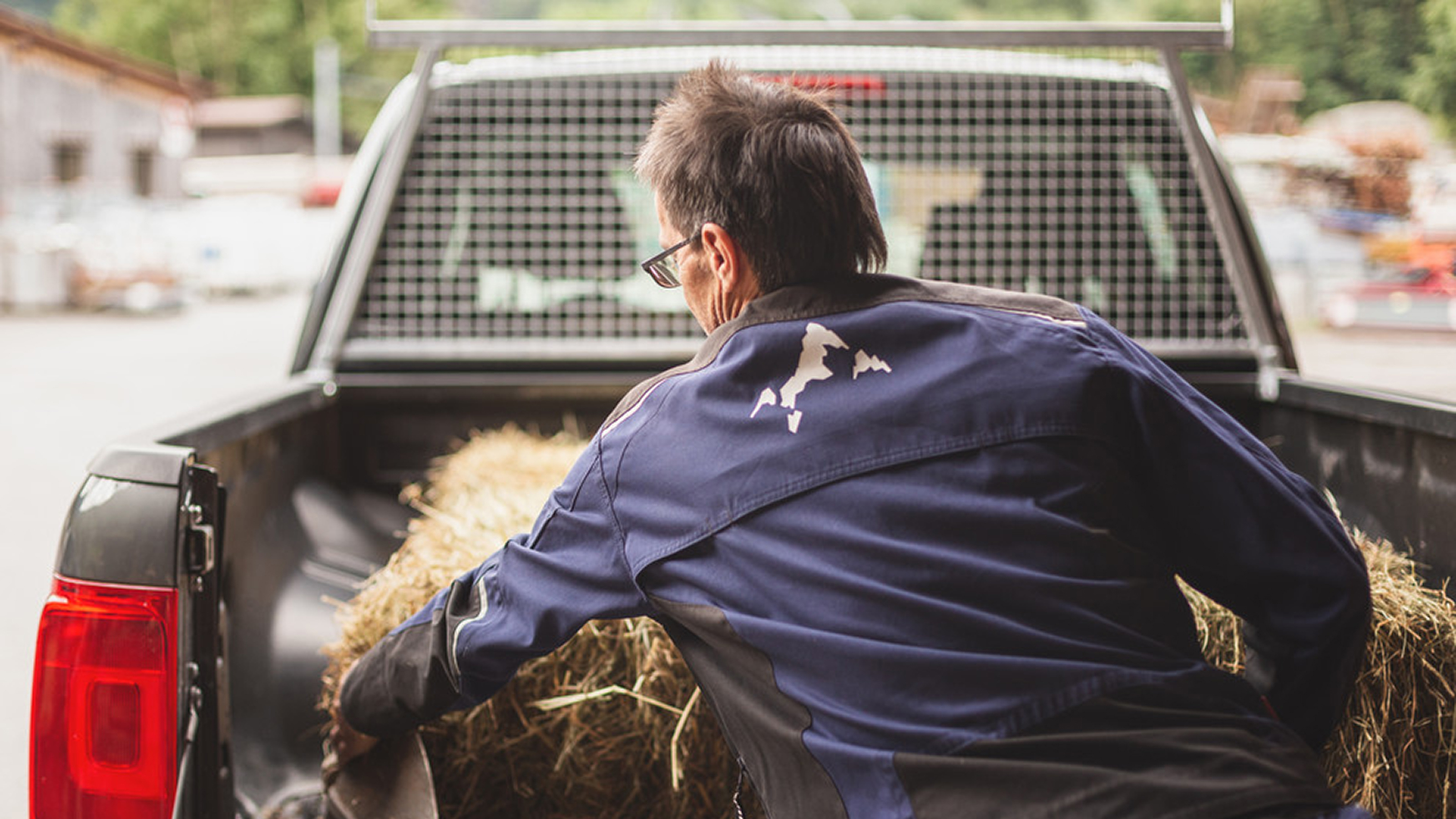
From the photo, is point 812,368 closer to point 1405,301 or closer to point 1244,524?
point 1244,524

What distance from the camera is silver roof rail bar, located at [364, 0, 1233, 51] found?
9.73 feet

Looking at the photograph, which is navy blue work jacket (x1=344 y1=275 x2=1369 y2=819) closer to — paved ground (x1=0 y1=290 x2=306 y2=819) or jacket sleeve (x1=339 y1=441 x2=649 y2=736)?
jacket sleeve (x1=339 y1=441 x2=649 y2=736)

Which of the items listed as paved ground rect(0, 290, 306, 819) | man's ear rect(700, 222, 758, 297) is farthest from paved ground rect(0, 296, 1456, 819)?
man's ear rect(700, 222, 758, 297)

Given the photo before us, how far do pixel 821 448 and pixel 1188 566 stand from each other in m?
0.45

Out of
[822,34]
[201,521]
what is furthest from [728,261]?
[822,34]

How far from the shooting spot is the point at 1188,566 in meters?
1.44

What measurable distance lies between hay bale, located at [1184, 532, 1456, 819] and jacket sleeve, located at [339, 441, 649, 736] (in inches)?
41.8

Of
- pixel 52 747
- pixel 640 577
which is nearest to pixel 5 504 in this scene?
pixel 52 747

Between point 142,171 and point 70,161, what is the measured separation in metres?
4.26

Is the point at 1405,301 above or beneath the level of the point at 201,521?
above

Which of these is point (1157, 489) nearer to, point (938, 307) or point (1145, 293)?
point (938, 307)

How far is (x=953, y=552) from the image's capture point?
1300 mm

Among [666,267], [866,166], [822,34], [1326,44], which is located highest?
[1326,44]

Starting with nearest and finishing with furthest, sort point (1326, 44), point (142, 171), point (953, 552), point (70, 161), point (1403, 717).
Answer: point (953, 552), point (1403, 717), point (1326, 44), point (70, 161), point (142, 171)
